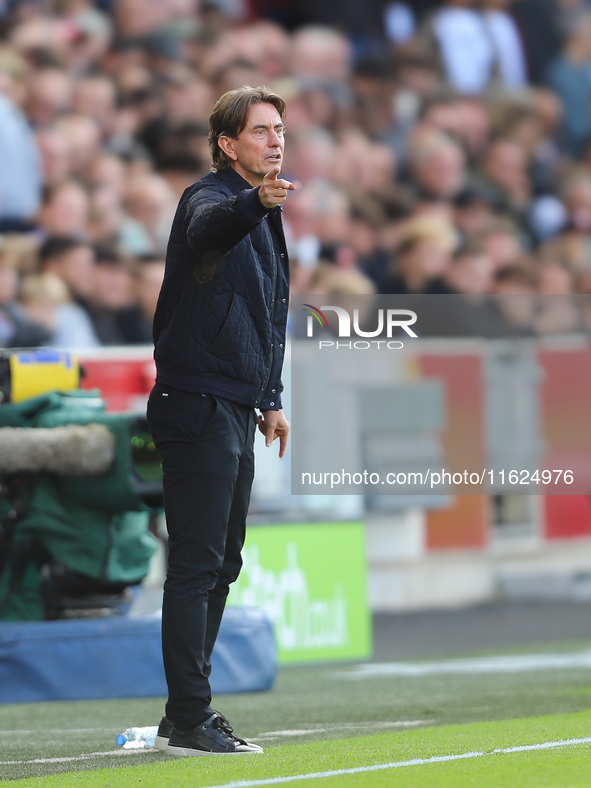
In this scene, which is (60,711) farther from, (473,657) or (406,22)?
(406,22)

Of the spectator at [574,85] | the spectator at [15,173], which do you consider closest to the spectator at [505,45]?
the spectator at [574,85]

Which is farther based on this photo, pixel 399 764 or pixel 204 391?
pixel 204 391

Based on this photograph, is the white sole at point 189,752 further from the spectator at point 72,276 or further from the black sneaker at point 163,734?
the spectator at point 72,276

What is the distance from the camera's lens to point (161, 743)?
4.14 m

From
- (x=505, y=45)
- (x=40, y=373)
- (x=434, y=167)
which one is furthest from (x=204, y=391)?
(x=505, y=45)

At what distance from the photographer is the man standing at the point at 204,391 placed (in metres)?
4.03

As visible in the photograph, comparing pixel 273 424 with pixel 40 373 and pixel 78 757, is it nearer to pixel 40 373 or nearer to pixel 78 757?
pixel 78 757

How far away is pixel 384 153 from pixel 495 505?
418 cm

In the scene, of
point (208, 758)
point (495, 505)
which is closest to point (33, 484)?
point (208, 758)

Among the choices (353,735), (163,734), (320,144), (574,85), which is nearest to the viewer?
(163,734)

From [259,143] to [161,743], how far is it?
66.4 inches

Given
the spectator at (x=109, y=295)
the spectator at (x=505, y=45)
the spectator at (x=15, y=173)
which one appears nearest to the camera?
the spectator at (x=15, y=173)

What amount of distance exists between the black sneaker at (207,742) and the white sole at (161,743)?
0.04 metres

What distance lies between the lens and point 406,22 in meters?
15.3
